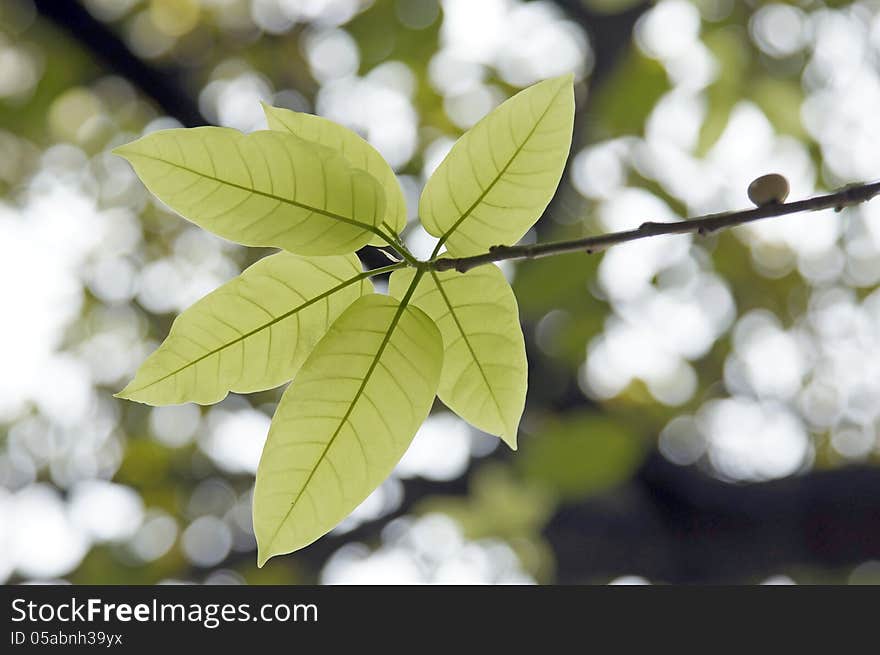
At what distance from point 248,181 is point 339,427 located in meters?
0.27

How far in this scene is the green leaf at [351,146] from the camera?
0.91 meters

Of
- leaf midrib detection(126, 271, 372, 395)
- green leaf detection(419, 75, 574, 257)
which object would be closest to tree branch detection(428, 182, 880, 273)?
green leaf detection(419, 75, 574, 257)

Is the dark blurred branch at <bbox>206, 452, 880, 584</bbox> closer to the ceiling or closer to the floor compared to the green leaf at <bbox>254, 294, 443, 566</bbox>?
closer to the ceiling

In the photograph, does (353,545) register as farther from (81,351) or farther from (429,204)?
(429,204)

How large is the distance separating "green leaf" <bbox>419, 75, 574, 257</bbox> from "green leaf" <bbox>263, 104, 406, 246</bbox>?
0.19 feet

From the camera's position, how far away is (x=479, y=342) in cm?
91

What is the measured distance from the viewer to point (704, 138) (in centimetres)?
289

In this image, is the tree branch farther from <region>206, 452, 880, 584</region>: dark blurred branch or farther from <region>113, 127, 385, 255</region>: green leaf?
<region>206, 452, 880, 584</region>: dark blurred branch

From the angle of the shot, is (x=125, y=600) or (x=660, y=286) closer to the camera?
(x=125, y=600)

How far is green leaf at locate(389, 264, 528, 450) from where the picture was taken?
89 centimetres

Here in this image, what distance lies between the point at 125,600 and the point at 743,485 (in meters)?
2.26

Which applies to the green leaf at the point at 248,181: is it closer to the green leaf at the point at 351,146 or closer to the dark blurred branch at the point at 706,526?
the green leaf at the point at 351,146

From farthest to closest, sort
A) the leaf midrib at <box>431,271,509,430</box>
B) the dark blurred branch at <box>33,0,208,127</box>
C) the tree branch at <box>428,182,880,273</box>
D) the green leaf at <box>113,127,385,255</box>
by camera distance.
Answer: the dark blurred branch at <box>33,0,208,127</box> → the leaf midrib at <box>431,271,509,430</box> → the green leaf at <box>113,127,385,255</box> → the tree branch at <box>428,182,880,273</box>

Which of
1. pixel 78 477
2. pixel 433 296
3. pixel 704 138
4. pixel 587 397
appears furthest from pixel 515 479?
pixel 433 296
